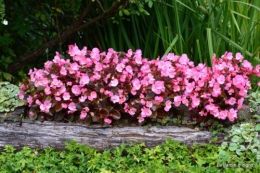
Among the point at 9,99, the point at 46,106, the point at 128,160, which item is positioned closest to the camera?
the point at 128,160

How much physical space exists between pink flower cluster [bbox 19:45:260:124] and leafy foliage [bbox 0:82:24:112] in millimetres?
123

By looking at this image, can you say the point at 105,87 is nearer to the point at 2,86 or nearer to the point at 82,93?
the point at 82,93

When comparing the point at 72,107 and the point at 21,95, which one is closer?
the point at 72,107

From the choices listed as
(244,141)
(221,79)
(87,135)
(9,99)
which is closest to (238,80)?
(221,79)

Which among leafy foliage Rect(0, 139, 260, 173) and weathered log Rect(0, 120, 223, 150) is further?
→ weathered log Rect(0, 120, 223, 150)

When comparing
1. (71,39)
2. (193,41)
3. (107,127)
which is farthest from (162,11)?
(107,127)

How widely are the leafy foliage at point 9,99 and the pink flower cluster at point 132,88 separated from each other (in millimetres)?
123

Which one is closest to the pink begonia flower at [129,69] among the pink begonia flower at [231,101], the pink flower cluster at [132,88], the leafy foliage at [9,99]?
the pink flower cluster at [132,88]

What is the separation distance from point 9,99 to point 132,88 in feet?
3.08

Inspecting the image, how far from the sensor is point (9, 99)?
3129mm

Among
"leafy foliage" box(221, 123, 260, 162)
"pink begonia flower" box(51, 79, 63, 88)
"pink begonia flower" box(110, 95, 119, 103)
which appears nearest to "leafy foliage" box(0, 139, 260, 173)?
"leafy foliage" box(221, 123, 260, 162)

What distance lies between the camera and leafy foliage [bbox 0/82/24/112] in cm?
306

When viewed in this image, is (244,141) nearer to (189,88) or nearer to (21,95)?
(189,88)

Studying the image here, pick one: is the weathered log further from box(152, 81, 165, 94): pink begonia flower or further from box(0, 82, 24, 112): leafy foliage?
box(152, 81, 165, 94): pink begonia flower
